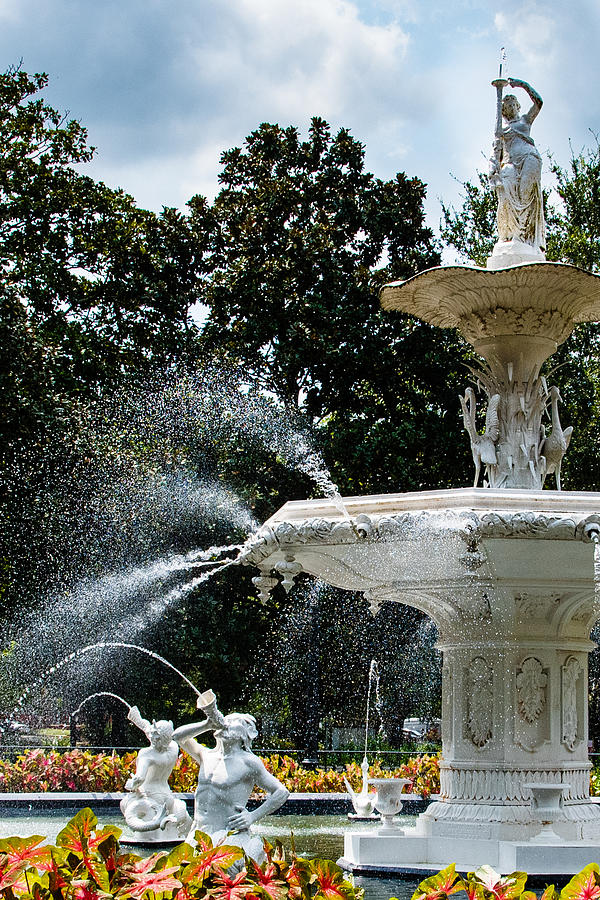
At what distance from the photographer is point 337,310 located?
2094 cm

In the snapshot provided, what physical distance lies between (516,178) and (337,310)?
36.9ft

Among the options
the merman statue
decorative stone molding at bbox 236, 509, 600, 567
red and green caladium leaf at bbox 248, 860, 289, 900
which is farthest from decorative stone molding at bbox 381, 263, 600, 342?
red and green caladium leaf at bbox 248, 860, 289, 900

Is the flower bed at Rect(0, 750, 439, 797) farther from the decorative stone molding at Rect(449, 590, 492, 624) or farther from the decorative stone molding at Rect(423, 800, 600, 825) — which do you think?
the decorative stone molding at Rect(449, 590, 492, 624)

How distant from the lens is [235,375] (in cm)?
2075

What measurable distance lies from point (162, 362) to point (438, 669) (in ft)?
24.6

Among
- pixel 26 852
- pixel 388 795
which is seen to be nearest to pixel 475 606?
pixel 388 795

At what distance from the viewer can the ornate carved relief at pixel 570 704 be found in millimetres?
8469

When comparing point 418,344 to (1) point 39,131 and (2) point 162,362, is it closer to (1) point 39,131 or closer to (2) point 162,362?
(2) point 162,362

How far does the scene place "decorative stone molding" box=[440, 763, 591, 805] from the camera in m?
8.28

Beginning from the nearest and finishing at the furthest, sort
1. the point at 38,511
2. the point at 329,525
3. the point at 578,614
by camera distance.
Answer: the point at 329,525
the point at 578,614
the point at 38,511

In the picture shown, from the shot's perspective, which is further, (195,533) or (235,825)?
(195,533)

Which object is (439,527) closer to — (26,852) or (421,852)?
(421,852)

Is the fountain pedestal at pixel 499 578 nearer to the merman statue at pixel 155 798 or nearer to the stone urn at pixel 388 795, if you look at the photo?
the stone urn at pixel 388 795

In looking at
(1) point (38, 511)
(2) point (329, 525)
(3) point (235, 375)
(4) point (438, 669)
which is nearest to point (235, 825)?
(2) point (329, 525)
